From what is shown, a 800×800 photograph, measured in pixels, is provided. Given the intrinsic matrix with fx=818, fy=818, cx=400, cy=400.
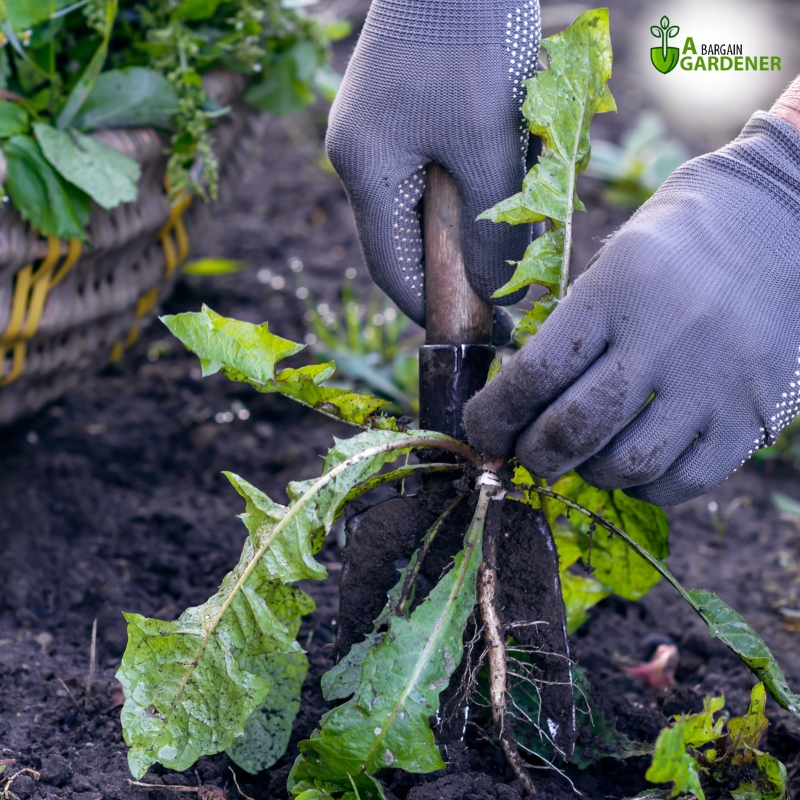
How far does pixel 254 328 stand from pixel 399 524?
41 cm

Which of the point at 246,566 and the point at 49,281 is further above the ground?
the point at 49,281

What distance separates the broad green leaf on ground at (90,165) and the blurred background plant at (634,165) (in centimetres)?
262

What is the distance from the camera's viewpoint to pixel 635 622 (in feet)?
6.26

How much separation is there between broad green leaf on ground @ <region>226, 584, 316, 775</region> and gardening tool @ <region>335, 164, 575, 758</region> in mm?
76

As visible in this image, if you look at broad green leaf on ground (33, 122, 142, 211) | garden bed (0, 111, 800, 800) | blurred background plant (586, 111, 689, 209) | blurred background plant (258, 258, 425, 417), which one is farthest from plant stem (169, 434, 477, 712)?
blurred background plant (586, 111, 689, 209)

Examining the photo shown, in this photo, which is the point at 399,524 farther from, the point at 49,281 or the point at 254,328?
the point at 49,281

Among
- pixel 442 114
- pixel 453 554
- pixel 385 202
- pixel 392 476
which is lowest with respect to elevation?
pixel 453 554

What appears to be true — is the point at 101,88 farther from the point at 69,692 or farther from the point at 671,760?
the point at 671,760

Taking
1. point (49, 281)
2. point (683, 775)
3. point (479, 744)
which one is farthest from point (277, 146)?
point (683, 775)

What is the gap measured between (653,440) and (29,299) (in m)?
1.33

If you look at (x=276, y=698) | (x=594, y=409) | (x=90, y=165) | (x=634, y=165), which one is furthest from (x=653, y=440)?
(x=634, y=165)

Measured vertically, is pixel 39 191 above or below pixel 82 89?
below

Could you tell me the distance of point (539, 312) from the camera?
1349 millimetres

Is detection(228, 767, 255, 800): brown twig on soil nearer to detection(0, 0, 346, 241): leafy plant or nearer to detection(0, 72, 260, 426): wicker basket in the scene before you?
detection(0, 72, 260, 426): wicker basket
